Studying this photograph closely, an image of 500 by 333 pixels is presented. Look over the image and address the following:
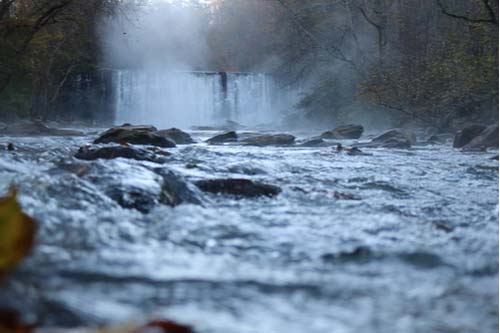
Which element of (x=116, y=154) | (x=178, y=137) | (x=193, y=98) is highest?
(x=193, y=98)

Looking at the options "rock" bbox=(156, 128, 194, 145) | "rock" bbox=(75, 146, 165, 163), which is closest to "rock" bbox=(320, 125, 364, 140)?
"rock" bbox=(156, 128, 194, 145)

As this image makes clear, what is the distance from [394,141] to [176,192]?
7954 millimetres

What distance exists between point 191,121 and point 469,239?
25.5m

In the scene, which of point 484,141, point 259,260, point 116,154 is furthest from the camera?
point 484,141

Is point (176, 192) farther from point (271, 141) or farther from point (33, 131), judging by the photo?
point (33, 131)

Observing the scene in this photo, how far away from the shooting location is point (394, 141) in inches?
441

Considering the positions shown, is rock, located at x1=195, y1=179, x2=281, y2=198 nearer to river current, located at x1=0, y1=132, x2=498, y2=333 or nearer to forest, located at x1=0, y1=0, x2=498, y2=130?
river current, located at x1=0, y1=132, x2=498, y2=333

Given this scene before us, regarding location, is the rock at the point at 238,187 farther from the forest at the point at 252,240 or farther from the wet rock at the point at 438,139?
the wet rock at the point at 438,139

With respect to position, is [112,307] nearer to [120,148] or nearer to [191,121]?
[120,148]

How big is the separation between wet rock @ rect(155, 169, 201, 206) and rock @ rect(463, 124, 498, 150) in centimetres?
652

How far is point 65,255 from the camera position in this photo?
1799mm

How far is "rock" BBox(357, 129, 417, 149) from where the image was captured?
35.7 ft

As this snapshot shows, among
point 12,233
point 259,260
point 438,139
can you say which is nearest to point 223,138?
point 438,139

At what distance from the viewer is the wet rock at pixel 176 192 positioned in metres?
3.55
